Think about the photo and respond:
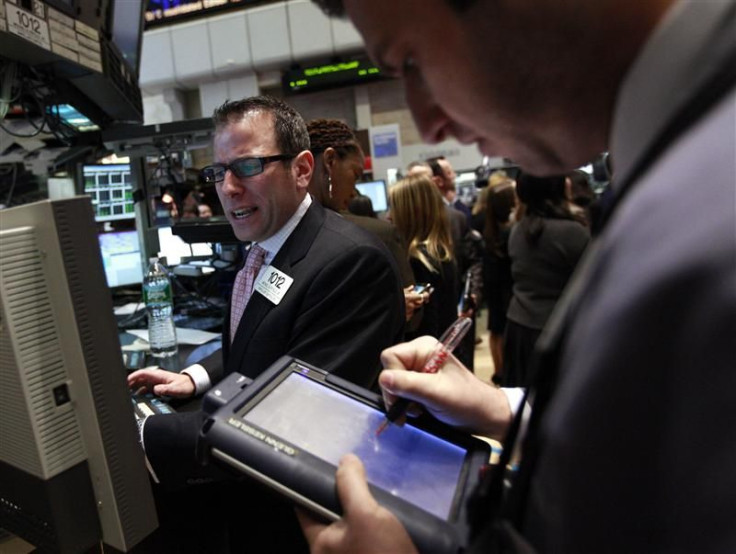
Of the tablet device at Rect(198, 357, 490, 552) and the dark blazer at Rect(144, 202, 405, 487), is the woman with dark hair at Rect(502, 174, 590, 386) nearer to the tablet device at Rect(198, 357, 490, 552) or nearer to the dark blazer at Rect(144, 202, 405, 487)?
the dark blazer at Rect(144, 202, 405, 487)

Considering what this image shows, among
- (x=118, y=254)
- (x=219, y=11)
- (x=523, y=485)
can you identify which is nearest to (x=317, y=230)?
(x=523, y=485)

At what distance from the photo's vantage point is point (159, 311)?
2.36m

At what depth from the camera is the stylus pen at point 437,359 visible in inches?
25.2

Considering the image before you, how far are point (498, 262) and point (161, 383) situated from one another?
268cm

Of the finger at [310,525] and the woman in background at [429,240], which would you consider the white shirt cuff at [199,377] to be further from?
the woman in background at [429,240]

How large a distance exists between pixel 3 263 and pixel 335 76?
6.89 metres

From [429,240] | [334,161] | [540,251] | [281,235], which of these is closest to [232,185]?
[281,235]

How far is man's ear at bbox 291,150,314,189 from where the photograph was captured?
4.70 feet

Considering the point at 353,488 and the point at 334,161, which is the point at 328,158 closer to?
the point at 334,161

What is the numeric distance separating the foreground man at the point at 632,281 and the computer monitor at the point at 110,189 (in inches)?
106

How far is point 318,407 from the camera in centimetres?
65

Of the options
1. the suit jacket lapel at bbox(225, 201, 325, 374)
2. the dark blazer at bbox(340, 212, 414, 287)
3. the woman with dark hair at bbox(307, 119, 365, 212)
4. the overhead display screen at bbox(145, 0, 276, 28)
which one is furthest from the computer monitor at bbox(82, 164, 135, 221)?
the overhead display screen at bbox(145, 0, 276, 28)

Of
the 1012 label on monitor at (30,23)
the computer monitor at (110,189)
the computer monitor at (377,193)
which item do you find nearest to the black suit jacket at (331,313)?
the 1012 label on monitor at (30,23)

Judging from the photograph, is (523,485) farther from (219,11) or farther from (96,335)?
(219,11)
